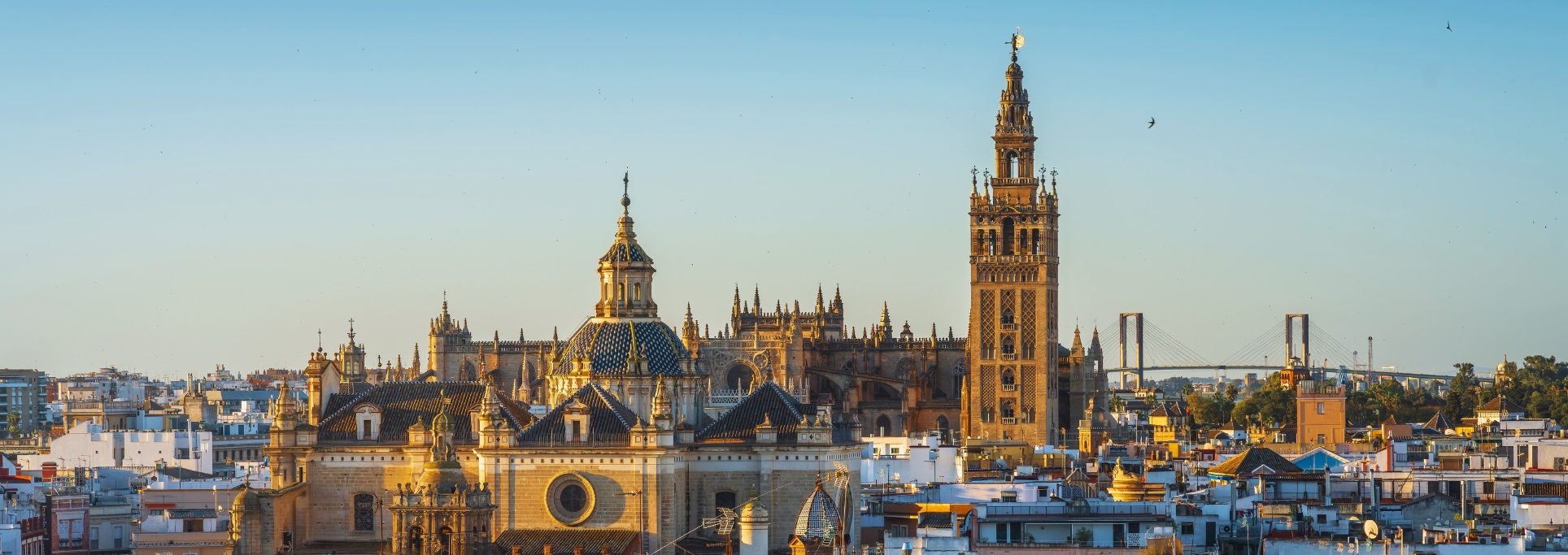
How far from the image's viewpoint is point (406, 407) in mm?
72250

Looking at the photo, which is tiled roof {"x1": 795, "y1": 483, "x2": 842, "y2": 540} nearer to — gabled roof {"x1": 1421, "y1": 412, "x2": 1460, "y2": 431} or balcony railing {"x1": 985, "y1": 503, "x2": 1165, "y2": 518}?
balcony railing {"x1": 985, "y1": 503, "x2": 1165, "y2": 518}

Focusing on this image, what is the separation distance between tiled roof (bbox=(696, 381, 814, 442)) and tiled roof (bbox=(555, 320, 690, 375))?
372 cm

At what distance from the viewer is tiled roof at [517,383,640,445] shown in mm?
66938

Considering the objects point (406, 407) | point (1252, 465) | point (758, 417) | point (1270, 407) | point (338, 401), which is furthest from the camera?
point (1270, 407)

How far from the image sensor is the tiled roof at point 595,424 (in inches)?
2635

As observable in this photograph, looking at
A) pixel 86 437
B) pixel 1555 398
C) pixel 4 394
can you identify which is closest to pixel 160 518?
pixel 86 437

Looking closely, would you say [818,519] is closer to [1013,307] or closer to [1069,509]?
[1069,509]

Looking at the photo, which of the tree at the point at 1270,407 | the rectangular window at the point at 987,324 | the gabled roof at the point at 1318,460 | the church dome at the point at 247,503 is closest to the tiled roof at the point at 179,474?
the church dome at the point at 247,503

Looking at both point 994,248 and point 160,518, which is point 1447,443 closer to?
point 994,248

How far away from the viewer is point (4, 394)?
188m

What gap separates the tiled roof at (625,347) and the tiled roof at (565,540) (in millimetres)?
6809

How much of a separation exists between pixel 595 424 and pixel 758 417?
404 cm

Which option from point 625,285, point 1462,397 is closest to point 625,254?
point 625,285

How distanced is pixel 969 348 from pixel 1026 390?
362 cm
